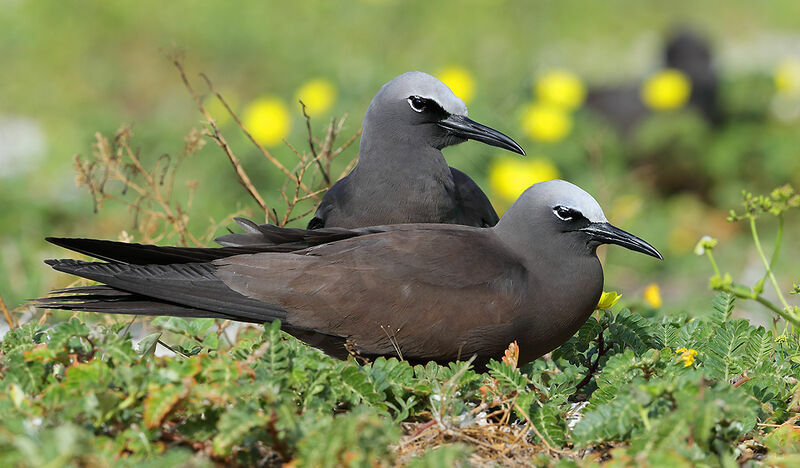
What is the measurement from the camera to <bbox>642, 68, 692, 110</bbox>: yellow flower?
929 centimetres

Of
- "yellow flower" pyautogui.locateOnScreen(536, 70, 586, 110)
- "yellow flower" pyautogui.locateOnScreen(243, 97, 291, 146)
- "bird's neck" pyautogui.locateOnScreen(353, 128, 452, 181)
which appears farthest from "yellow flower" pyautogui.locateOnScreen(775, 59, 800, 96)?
"bird's neck" pyautogui.locateOnScreen(353, 128, 452, 181)

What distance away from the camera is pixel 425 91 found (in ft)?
13.4

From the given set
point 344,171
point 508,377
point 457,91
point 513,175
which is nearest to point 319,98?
point 457,91

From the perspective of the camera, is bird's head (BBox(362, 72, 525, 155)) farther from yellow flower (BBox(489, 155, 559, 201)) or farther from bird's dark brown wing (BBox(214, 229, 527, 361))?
yellow flower (BBox(489, 155, 559, 201))

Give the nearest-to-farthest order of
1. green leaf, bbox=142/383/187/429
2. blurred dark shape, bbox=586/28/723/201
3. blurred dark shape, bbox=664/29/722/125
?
green leaf, bbox=142/383/187/429, blurred dark shape, bbox=586/28/723/201, blurred dark shape, bbox=664/29/722/125

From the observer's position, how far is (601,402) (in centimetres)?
304

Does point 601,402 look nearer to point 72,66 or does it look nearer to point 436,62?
point 436,62


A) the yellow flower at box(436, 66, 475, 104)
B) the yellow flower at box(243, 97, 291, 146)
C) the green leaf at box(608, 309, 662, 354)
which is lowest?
the green leaf at box(608, 309, 662, 354)

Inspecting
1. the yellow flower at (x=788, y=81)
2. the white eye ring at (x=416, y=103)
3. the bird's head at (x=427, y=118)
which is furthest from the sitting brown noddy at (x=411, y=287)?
the yellow flower at (x=788, y=81)

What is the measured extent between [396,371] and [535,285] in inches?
23.8

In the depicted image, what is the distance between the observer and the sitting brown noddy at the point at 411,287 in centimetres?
329

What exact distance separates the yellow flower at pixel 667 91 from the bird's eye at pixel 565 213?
6275 mm

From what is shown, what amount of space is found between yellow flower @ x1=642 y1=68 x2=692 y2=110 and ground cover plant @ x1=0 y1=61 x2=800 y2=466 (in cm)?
607

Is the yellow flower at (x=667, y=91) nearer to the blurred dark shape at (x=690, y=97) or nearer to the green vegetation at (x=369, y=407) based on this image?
the blurred dark shape at (x=690, y=97)
